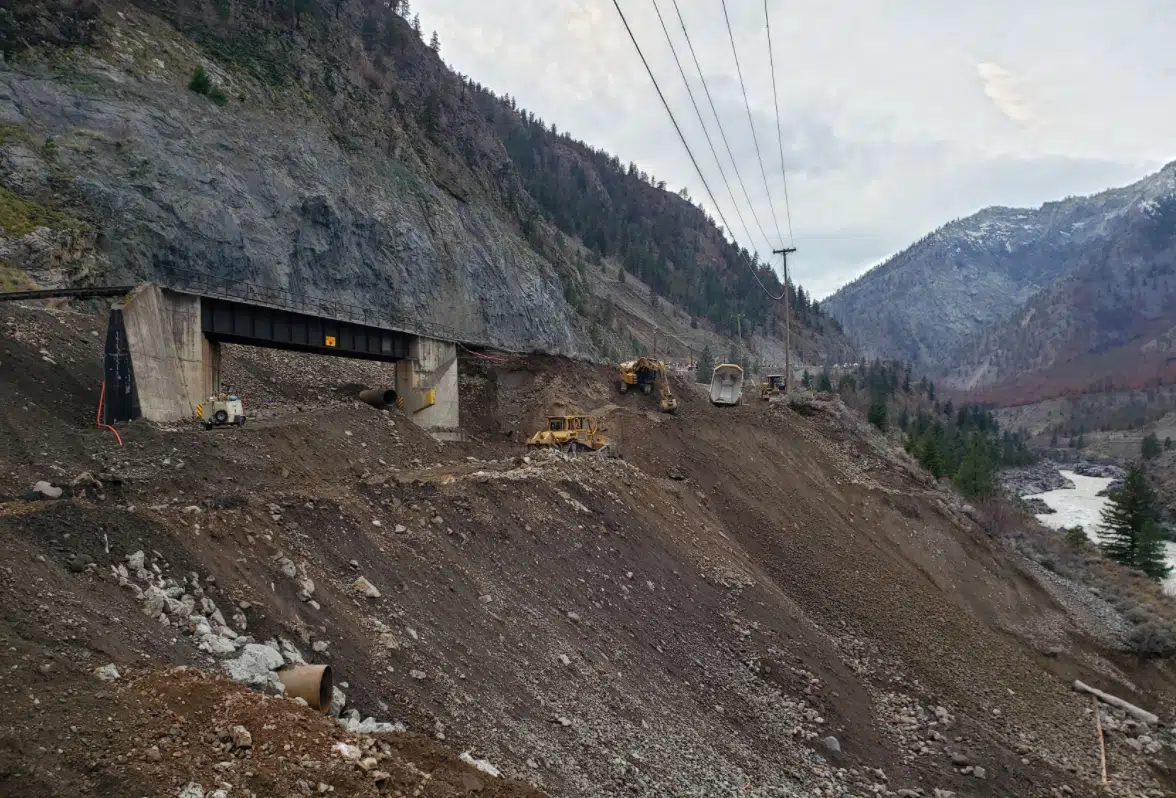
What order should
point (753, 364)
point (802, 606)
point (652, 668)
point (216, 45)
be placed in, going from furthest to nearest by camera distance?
point (753, 364)
point (216, 45)
point (802, 606)
point (652, 668)

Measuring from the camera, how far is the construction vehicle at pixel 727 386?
32781 millimetres

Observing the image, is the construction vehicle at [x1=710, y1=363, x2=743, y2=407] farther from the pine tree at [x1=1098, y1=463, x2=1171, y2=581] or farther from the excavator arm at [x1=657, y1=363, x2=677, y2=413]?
the pine tree at [x1=1098, y1=463, x2=1171, y2=581]

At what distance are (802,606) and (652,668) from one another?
7.66 m

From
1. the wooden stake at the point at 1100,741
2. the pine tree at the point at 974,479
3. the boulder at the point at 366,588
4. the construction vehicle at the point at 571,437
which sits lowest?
the wooden stake at the point at 1100,741

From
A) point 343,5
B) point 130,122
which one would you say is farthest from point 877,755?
point 343,5

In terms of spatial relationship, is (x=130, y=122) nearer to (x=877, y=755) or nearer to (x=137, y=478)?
(x=137, y=478)

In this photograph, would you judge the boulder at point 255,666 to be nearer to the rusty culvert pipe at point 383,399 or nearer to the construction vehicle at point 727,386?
Result: the rusty culvert pipe at point 383,399

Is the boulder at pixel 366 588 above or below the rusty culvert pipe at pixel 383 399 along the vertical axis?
below

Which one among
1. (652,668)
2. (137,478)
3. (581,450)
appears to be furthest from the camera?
(581,450)

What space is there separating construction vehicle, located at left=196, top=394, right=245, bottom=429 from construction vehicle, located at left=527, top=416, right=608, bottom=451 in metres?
8.86

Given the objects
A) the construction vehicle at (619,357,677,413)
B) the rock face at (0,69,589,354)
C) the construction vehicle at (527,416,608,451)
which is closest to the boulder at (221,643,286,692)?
the construction vehicle at (527,416,608,451)

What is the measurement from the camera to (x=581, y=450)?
2369 centimetres

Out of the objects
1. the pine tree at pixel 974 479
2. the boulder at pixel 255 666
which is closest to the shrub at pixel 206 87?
the boulder at pixel 255 666

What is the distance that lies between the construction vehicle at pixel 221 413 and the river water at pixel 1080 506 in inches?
1944
